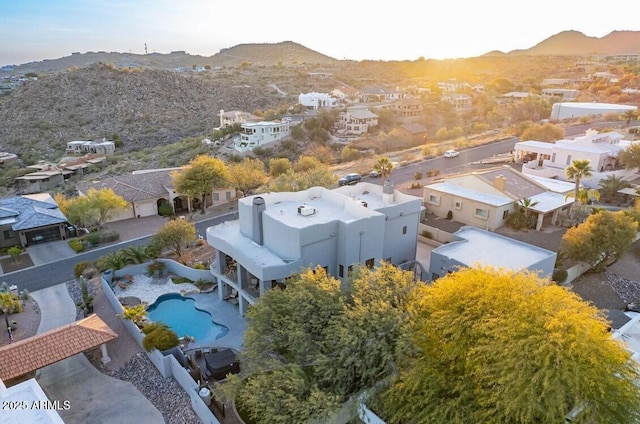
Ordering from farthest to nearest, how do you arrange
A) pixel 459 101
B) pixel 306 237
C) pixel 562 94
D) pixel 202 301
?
1. pixel 562 94
2. pixel 459 101
3. pixel 202 301
4. pixel 306 237

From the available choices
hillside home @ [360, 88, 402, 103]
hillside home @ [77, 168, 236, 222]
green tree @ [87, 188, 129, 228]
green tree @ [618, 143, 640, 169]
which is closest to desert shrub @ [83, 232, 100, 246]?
green tree @ [87, 188, 129, 228]

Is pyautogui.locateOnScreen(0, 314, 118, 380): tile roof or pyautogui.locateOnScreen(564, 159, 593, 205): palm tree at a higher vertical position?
pyautogui.locateOnScreen(564, 159, 593, 205): palm tree

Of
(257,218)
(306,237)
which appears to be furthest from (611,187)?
(257,218)

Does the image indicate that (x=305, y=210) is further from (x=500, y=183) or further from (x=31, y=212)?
(x=31, y=212)

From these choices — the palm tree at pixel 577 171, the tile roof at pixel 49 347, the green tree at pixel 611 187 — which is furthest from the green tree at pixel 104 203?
the green tree at pixel 611 187

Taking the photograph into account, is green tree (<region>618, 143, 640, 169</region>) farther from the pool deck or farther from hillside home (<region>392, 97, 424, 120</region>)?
hillside home (<region>392, 97, 424, 120</region>)

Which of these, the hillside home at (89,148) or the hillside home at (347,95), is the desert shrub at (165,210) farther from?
the hillside home at (347,95)
